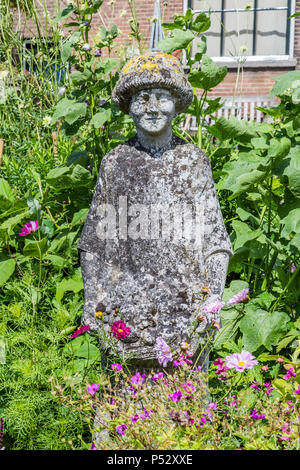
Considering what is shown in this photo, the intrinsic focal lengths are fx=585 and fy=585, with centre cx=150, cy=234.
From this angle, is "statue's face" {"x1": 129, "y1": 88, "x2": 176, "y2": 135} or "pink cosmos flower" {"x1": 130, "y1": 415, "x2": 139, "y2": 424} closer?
"pink cosmos flower" {"x1": 130, "y1": 415, "x2": 139, "y2": 424}

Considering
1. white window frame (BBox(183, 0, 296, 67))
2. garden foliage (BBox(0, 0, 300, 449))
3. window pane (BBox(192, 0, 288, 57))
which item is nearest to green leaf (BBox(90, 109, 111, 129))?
garden foliage (BBox(0, 0, 300, 449))

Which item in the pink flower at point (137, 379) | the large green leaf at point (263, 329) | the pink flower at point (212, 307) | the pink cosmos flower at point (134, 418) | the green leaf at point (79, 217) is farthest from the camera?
the green leaf at point (79, 217)

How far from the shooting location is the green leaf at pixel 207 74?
310 centimetres

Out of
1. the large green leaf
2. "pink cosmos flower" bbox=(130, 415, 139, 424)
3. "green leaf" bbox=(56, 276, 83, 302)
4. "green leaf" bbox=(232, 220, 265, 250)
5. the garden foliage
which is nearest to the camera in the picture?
"pink cosmos flower" bbox=(130, 415, 139, 424)

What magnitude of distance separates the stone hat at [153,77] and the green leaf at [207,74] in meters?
1.02

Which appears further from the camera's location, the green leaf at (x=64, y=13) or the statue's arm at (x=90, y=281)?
the green leaf at (x=64, y=13)

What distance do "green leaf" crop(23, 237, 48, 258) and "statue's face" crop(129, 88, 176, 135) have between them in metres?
1.21

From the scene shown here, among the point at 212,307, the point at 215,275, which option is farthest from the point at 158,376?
the point at 215,275

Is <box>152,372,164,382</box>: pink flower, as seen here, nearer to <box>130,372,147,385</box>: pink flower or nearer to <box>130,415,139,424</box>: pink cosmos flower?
<box>130,372,147,385</box>: pink flower

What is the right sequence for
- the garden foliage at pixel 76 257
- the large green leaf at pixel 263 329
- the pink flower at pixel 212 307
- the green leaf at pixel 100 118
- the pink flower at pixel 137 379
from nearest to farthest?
the pink flower at pixel 137 379
the pink flower at pixel 212 307
the garden foliage at pixel 76 257
the large green leaf at pixel 263 329
the green leaf at pixel 100 118

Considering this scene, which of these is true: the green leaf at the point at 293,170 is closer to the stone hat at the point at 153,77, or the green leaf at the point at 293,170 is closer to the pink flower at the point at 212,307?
the stone hat at the point at 153,77

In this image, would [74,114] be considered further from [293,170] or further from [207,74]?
[293,170]

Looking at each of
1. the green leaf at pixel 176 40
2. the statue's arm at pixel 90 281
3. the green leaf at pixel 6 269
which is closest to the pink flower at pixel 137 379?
Answer: the statue's arm at pixel 90 281

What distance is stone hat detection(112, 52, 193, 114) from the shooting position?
201cm
